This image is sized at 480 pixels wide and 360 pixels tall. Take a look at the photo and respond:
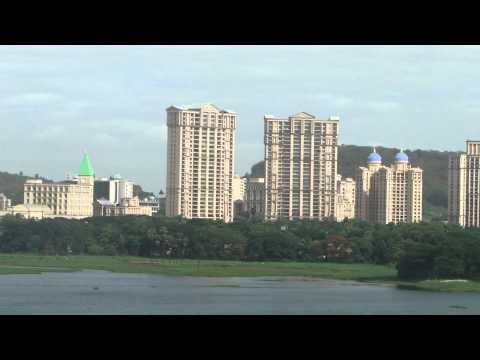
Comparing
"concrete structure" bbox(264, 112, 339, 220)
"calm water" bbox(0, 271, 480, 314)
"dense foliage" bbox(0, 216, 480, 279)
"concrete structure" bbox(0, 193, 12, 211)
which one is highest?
"concrete structure" bbox(264, 112, 339, 220)

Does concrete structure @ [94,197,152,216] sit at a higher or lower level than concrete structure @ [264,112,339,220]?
lower

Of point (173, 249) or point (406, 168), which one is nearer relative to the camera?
point (173, 249)

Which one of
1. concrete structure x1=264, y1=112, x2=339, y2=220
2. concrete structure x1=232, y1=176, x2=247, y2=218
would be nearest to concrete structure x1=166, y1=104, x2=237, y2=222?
concrete structure x1=264, y1=112, x2=339, y2=220

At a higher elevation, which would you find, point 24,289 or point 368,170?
point 368,170

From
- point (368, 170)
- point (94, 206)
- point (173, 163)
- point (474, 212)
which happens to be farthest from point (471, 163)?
point (94, 206)

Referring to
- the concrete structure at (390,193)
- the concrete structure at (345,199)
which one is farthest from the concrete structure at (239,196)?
the concrete structure at (390,193)

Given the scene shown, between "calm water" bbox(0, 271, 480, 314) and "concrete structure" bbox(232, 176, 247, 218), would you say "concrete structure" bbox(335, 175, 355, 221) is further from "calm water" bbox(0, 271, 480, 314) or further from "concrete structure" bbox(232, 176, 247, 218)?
"calm water" bbox(0, 271, 480, 314)

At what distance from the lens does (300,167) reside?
2811 cm

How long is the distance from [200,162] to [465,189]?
734 cm

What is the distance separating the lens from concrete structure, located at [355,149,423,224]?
28609 mm

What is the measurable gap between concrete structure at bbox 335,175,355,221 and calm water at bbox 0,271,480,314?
13839 millimetres
